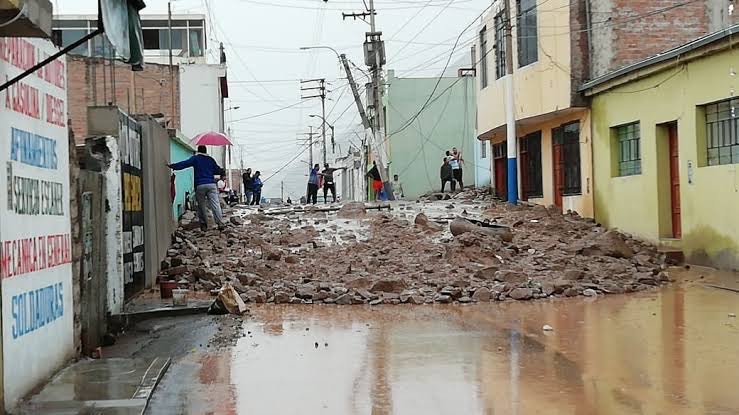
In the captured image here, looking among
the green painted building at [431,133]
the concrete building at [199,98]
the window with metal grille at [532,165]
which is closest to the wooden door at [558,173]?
the window with metal grille at [532,165]

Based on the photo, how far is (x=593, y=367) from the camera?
294 inches

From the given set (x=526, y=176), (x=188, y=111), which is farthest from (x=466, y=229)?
(x=188, y=111)

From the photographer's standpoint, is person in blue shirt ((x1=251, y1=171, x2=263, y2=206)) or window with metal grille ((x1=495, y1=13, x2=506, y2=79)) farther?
person in blue shirt ((x1=251, y1=171, x2=263, y2=206))

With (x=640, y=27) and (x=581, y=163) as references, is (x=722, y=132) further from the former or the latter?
(x=581, y=163)

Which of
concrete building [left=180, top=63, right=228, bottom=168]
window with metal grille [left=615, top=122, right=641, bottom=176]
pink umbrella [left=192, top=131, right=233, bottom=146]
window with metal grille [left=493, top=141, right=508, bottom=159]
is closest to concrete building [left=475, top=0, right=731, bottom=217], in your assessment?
window with metal grille [left=615, top=122, right=641, bottom=176]

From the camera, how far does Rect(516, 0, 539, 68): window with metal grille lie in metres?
22.3

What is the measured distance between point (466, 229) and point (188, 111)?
26.3 metres

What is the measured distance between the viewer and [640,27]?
781 inches

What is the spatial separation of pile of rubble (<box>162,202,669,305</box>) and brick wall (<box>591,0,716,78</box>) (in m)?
4.15

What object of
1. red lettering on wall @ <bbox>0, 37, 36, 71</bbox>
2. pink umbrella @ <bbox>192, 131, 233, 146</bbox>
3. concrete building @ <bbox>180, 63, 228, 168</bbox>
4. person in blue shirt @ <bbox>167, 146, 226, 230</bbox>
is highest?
concrete building @ <bbox>180, 63, 228, 168</bbox>

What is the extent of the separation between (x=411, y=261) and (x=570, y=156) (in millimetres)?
8495

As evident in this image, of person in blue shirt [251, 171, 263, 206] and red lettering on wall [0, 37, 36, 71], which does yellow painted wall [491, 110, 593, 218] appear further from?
red lettering on wall [0, 37, 36, 71]

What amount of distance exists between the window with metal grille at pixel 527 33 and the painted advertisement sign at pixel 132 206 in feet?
41.9

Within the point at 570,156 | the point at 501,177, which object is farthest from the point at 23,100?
the point at 501,177
